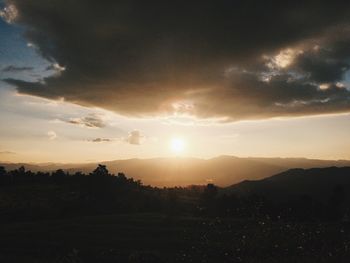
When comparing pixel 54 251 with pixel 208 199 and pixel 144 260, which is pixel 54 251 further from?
pixel 208 199

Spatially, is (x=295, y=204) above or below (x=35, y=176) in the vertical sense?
below

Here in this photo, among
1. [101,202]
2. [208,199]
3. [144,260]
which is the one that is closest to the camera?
[144,260]

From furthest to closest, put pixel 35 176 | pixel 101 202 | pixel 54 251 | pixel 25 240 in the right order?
pixel 35 176 → pixel 101 202 → pixel 25 240 → pixel 54 251

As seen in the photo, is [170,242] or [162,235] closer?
[170,242]

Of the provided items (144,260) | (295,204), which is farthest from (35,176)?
(144,260)

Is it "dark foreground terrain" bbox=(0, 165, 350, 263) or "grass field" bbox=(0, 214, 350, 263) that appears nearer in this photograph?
"grass field" bbox=(0, 214, 350, 263)

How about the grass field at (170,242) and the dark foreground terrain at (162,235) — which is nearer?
the grass field at (170,242)

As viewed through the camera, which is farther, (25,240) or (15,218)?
(15,218)

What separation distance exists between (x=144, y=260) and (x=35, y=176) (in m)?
110

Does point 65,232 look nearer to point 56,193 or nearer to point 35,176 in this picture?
point 56,193

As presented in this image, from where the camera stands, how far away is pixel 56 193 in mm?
90812

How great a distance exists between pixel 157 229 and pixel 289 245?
17467 mm

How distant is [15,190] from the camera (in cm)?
9650

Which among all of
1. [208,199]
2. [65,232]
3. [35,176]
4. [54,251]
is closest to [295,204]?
[208,199]
